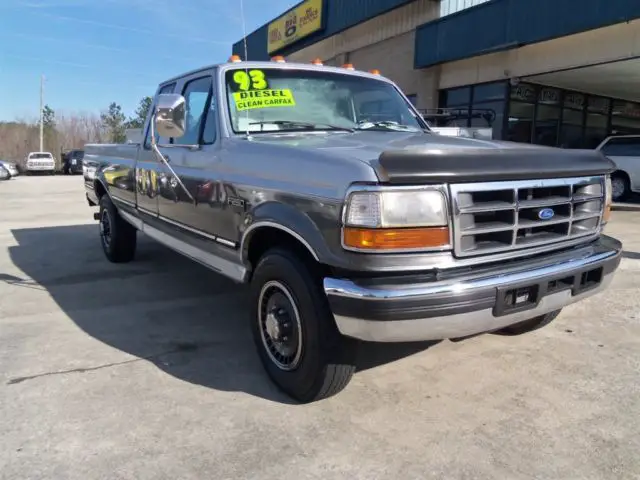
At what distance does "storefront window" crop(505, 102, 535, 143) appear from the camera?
1452cm

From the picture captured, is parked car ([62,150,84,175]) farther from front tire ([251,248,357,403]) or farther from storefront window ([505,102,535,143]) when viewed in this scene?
front tire ([251,248,357,403])

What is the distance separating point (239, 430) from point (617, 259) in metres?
2.40

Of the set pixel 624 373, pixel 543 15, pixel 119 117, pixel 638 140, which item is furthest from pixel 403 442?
pixel 119 117

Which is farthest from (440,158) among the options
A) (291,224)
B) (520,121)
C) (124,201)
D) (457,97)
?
(457,97)

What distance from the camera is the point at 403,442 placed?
2539 mm

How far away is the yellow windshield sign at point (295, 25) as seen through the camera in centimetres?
1986

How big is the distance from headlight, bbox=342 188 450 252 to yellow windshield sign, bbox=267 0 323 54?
18.7 metres

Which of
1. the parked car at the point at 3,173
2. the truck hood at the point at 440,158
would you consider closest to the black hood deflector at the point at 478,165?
the truck hood at the point at 440,158

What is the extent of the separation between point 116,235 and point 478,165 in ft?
15.7

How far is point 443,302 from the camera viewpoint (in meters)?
2.37

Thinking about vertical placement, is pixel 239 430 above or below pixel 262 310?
below

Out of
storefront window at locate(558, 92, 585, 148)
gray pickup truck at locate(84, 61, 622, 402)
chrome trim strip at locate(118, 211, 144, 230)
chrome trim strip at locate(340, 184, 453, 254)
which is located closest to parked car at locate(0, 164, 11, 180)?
chrome trim strip at locate(118, 211, 144, 230)

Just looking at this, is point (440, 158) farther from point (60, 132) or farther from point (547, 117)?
point (60, 132)

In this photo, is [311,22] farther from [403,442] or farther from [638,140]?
[403,442]
